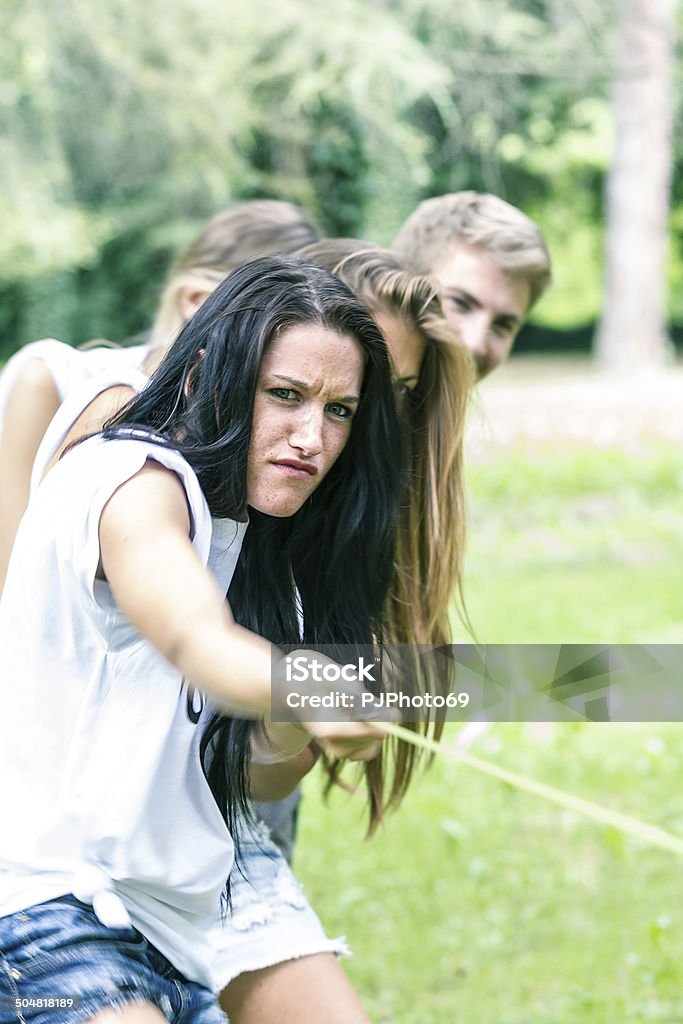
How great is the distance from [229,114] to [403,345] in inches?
481

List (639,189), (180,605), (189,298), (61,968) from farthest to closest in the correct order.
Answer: (639,189) → (189,298) → (61,968) → (180,605)

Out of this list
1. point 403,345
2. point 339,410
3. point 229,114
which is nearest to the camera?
point 339,410

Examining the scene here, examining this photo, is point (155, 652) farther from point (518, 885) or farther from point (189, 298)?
point (518, 885)

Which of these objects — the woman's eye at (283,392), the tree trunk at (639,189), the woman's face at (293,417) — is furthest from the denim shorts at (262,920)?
the tree trunk at (639,189)

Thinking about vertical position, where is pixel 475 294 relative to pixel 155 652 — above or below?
above

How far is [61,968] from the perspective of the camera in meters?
1.71

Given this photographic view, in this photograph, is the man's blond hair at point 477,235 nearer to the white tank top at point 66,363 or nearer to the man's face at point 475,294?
the man's face at point 475,294

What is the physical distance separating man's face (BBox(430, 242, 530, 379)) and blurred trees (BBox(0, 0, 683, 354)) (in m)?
7.95

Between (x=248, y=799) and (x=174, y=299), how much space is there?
1.46 metres

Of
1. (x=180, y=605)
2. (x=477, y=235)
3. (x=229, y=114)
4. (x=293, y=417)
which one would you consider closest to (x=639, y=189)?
(x=229, y=114)

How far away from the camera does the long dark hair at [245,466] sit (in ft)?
6.13

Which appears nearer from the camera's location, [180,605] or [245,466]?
[180,605]

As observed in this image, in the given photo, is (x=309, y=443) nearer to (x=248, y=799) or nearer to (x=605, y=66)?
(x=248, y=799)

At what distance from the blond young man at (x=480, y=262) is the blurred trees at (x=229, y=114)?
25.7 ft
